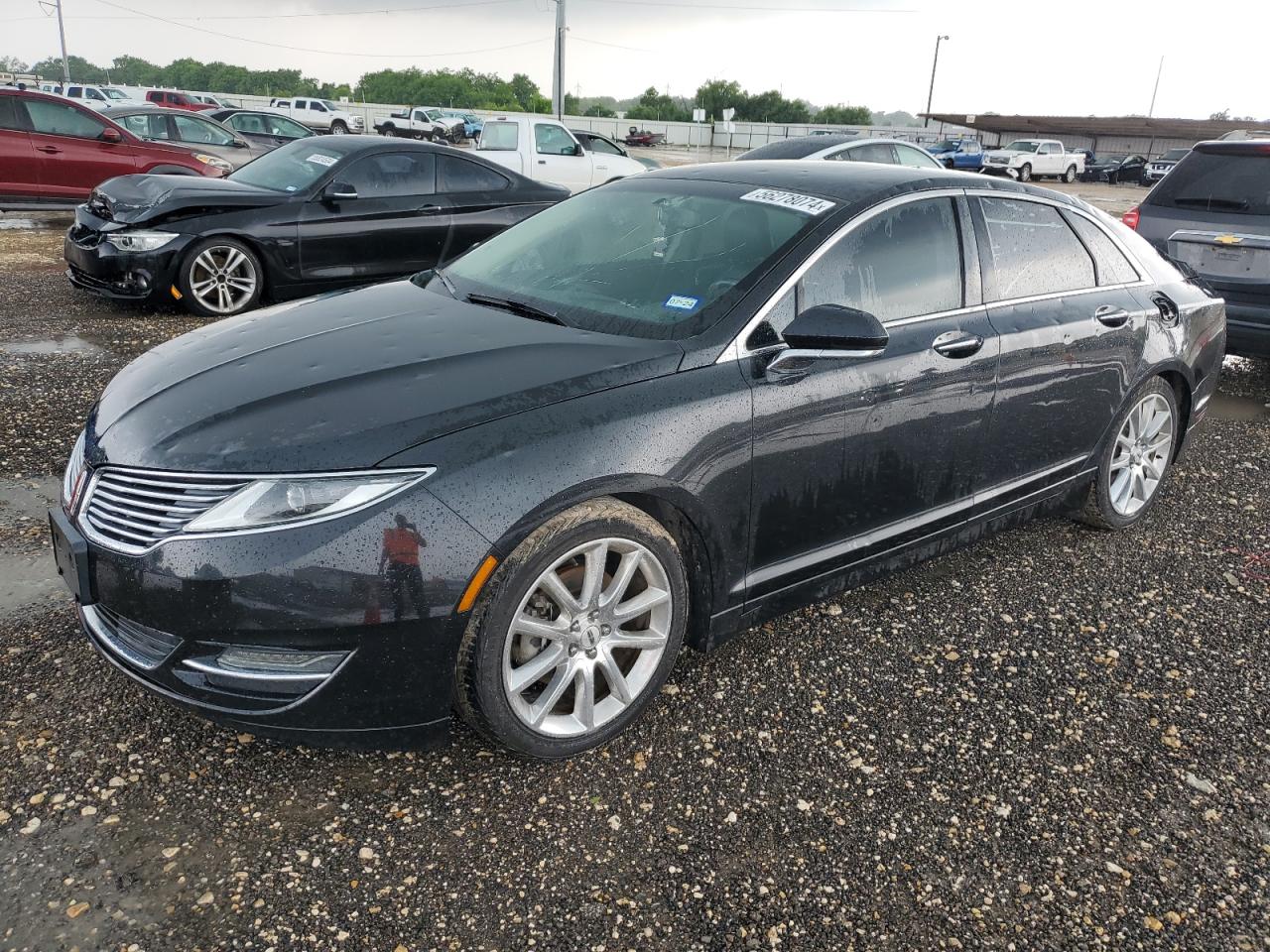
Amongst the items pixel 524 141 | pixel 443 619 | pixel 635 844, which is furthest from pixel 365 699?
pixel 524 141

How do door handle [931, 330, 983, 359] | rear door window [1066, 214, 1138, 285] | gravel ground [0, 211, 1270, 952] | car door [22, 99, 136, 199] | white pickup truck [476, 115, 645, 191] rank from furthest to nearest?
white pickup truck [476, 115, 645, 191]
car door [22, 99, 136, 199]
rear door window [1066, 214, 1138, 285]
door handle [931, 330, 983, 359]
gravel ground [0, 211, 1270, 952]

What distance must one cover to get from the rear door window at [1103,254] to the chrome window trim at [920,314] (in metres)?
0.02

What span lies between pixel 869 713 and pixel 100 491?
7.58ft

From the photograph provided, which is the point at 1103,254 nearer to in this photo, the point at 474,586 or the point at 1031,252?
the point at 1031,252

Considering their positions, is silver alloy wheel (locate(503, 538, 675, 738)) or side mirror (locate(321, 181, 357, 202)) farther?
side mirror (locate(321, 181, 357, 202))

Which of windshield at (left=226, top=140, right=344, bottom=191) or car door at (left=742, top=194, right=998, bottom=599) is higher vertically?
windshield at (left=226, top=140, right=344, bottom=191)

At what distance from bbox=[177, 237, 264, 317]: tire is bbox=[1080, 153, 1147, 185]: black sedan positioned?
40.0 m

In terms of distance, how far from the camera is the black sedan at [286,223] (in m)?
7.19

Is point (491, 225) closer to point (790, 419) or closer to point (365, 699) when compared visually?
point (790, 419)

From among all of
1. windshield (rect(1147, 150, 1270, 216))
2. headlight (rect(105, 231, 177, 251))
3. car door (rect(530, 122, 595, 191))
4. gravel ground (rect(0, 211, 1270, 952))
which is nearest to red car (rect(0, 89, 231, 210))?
headlight (rect(105, 231, 177, 251))

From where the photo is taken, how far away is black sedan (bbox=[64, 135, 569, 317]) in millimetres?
7191

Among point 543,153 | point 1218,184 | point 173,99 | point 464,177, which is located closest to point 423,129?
point 173,99

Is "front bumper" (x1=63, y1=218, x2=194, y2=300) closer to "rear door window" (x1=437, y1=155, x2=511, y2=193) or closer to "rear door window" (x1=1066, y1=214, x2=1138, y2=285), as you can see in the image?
"rear door window" (x1=437, y1=155, x2=511, y2=193)

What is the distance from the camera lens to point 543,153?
14.4 meters
